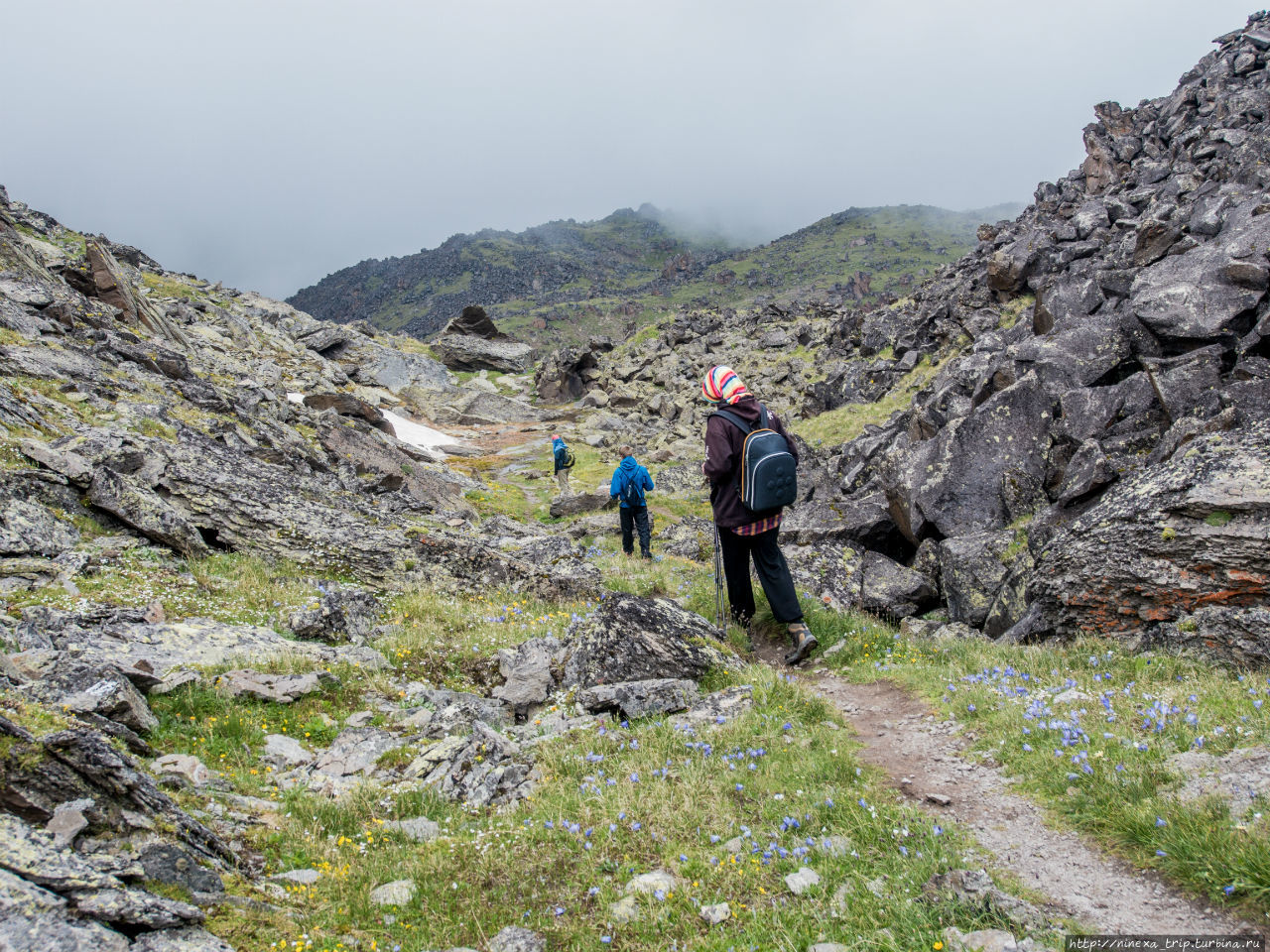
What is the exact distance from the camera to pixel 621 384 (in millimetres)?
68312

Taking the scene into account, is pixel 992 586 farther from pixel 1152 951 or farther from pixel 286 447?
pixel 286 447

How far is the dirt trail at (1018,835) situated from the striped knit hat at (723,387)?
4.29m

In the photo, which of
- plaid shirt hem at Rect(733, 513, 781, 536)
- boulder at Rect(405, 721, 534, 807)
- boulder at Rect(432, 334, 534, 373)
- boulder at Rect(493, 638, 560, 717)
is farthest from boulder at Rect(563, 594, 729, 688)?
boulder at Rect(432, 334, 534, 373)

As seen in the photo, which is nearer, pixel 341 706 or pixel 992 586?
pixel 341 706

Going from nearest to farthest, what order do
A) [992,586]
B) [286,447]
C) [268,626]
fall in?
[268,626] < [992,586] < [286,447]

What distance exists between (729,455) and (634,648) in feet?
9.45

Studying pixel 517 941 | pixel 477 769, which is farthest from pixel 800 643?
pixel 517 941

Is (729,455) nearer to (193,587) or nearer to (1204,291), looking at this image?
(193,587)

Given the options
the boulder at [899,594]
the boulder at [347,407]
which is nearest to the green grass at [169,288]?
the boulder at [347,407]

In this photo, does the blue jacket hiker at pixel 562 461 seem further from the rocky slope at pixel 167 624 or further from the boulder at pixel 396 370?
the boulder at pixel 396 370

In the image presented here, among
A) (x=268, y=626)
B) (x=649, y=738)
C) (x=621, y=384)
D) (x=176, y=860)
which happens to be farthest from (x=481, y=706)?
(x=621, y=384)

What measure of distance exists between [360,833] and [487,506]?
921 inches

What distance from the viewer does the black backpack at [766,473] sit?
900cm

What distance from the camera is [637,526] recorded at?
18.0 metres
